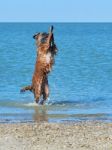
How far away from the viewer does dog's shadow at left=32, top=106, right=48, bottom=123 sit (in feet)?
71.6

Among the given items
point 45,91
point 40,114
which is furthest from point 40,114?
point 45,91

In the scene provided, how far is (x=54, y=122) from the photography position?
20.8 m

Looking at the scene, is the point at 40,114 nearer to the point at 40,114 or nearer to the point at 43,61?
the point at 40,114

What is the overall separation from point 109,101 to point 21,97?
3.05 m

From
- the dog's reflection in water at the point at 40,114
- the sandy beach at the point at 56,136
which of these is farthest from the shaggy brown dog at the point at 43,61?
the sandy beach at the point at 56,136

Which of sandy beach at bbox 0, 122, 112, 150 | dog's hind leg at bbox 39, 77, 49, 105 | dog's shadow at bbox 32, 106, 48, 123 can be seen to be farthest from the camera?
dog's hind leg at bbox 39, 77, 49, 105

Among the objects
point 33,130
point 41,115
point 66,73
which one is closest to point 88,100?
point 41,115

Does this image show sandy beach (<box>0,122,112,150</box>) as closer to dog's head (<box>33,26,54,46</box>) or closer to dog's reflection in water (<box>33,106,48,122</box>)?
dog's reflection in water (<box>33,106,48,122</box>)

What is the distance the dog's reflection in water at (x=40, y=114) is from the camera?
21.8 metres

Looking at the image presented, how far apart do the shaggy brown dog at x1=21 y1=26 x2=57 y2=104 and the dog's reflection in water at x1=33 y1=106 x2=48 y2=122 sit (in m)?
0.49

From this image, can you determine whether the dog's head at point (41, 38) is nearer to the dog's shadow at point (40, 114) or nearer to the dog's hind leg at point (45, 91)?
the dog's hind leg at point (45, 91)

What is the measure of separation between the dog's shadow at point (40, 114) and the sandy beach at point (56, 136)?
1838 mm

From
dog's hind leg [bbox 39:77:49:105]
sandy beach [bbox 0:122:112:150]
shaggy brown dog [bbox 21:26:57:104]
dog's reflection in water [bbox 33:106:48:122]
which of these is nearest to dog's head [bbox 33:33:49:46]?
shaggy brown dog [bbox 21:26:57:104]

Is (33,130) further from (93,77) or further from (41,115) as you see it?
(93,77)
